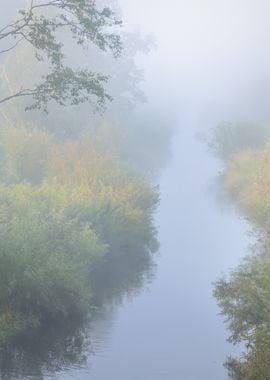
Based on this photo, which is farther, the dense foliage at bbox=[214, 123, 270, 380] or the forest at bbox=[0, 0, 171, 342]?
the forest at bbox=[0, 0, 171, 342]

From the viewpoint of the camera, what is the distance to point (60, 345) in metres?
29.3

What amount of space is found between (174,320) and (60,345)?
6281 millimetres

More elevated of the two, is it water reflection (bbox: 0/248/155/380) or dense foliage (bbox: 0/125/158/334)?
dense foliage (bbox: 0/125/158/334)

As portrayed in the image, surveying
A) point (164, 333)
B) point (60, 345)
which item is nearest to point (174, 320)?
point (164, 333)

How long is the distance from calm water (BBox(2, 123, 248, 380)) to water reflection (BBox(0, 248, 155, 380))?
0.13ft

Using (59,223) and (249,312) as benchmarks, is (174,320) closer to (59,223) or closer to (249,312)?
(249,312)

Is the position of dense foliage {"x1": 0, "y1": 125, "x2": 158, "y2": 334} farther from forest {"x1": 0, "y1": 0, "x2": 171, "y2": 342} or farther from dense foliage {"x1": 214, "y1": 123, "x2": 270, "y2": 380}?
dense foliage {"x1": 214, "y1": 123, "x2": 270, "y2": 380}

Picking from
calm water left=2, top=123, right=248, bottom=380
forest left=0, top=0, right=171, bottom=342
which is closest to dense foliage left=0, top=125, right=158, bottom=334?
forest left=0, top=0, right=171, bottom=342

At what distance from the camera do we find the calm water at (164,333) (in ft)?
87.3

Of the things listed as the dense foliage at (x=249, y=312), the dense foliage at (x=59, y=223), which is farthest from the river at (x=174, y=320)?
the dense foliage at (x=59, y=223)

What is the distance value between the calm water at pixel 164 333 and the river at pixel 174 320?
0.12ft

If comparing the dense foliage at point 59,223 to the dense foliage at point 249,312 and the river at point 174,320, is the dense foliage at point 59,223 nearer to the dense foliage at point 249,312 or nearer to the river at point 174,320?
the river at point 174,320

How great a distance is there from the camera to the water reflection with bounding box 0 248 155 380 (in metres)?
26.2

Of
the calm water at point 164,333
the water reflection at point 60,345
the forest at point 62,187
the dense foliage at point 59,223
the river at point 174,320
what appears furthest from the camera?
the dense foliage at point 59,223
